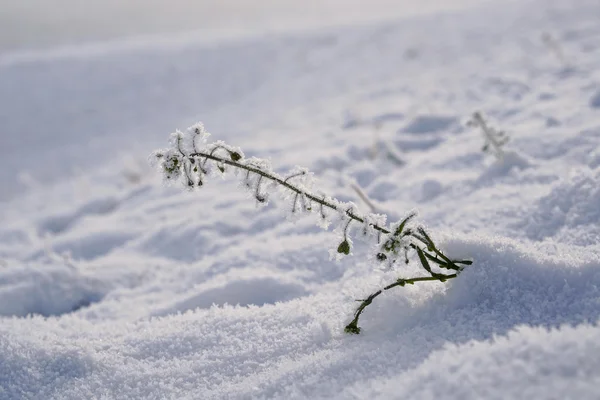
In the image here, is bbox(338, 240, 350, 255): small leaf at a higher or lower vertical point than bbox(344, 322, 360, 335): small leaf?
higher

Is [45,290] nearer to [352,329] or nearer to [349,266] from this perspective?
[349,266]

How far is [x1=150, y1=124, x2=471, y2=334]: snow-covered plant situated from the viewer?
1649 mm

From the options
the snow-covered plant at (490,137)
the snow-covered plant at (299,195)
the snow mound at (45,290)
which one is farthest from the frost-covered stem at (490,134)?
the snow mound at (45,290)

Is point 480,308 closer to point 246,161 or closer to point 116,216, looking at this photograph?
point 246,161

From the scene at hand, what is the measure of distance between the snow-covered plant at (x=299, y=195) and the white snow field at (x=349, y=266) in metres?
0.06

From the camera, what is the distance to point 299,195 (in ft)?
5.63

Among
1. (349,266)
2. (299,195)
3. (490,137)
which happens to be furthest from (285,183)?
(490,137)

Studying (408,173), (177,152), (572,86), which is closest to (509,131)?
(408,173)

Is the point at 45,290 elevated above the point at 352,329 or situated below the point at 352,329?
above

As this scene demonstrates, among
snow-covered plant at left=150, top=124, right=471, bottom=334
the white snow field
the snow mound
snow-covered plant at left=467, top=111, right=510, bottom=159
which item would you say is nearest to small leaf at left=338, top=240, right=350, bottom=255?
snow-covered plant at left=150, top=124, right=471, bottom=334

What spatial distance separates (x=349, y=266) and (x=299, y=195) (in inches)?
41.8

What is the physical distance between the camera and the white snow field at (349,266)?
1502 mm

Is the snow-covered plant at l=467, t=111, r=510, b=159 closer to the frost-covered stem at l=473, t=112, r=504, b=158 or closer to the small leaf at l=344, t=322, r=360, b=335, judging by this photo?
the frost-covered stem at l=473, t=112, r=504, b=158

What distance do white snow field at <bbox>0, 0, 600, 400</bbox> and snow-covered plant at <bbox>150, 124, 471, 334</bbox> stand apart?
0.20 ft
